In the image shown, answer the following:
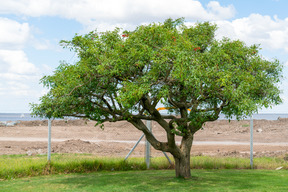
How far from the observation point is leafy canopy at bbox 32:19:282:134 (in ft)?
28.8

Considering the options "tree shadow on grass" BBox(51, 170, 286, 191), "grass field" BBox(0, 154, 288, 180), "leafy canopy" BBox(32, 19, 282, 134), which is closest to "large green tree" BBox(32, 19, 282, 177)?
"leafy canopy" BBox(32, 19, 282, 134)

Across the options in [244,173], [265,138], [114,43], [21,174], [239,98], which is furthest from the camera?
[265,138]

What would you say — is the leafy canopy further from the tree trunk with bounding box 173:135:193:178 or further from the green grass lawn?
the green grass lawn

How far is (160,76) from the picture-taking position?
372 inches

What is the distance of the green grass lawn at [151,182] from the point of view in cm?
995

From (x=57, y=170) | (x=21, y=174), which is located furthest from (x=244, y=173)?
(x=21, y=174)

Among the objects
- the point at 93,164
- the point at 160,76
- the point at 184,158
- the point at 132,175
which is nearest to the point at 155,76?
the point at 160,76

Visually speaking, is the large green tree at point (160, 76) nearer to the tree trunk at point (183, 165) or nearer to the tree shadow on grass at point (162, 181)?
the tree trunk at point (183, 165)

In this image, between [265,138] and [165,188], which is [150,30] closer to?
[165,188]

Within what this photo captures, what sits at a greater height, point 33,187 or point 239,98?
point 239,98

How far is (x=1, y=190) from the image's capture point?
9.96 m

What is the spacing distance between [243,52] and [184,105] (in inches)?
89.3

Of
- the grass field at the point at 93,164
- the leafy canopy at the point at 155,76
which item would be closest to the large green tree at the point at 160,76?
the leafy canopy at the point at 155,76

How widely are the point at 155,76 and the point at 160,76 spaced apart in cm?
42
